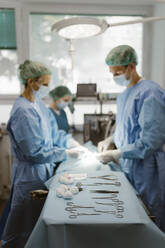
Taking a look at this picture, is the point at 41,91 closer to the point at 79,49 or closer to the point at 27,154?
the point at 27,154

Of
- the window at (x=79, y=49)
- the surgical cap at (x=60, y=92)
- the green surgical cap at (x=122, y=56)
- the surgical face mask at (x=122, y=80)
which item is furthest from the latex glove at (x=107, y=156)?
the window at (x=79, y=49)

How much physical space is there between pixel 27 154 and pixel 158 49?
72.7 inches

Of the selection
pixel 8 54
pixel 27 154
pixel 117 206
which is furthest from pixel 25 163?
pixel 8 54

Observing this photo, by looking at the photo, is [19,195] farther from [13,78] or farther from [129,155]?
[13,78]

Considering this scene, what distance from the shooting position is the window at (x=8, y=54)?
247 centimetres

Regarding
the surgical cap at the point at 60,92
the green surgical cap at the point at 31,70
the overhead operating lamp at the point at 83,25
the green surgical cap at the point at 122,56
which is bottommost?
the surgical cap at the point at 60,92

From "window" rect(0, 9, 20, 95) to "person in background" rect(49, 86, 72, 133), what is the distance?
608 millimetres

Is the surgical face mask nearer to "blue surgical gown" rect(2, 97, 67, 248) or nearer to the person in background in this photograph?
"blue surgical gown" rect(2, 97, 67, 248)

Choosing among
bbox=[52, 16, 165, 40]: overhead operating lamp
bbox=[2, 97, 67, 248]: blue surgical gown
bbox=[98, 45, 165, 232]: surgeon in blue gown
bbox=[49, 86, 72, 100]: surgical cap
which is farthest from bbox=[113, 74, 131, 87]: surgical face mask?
bbox=[49, 86, 72, 100]: surgical cap

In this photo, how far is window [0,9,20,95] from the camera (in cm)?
247

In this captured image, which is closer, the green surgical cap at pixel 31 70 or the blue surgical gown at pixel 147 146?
the blue surgical gown at pixel 147 146

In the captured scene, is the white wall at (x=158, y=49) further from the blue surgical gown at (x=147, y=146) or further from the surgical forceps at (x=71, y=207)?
the surgical forceps at (x=71, y=207)

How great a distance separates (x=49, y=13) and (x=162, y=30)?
126 centimetres

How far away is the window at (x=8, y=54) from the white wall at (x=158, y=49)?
1602 millimetres
